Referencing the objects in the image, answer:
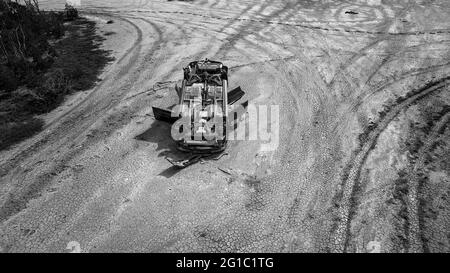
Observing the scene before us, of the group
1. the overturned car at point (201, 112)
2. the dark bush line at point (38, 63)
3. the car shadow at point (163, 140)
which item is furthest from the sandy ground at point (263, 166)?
the dark bush line at point (38, 63)

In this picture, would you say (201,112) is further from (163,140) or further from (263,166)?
(263,166)

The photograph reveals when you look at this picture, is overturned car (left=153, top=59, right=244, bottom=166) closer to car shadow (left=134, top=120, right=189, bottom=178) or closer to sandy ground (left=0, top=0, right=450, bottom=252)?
car shadow (left=134, top=120, right=189, bottom=178)

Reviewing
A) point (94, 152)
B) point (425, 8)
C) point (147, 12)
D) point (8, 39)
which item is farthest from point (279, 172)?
point (425, 8)

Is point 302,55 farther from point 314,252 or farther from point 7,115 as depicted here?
point 7,115

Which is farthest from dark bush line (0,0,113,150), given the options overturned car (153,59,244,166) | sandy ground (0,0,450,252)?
overturned car (153,59,244,166)

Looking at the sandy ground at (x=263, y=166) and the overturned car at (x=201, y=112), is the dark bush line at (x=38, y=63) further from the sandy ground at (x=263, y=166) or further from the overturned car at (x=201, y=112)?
the overturned car at (x=201, y=112)

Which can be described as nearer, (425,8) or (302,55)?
(302,55)
